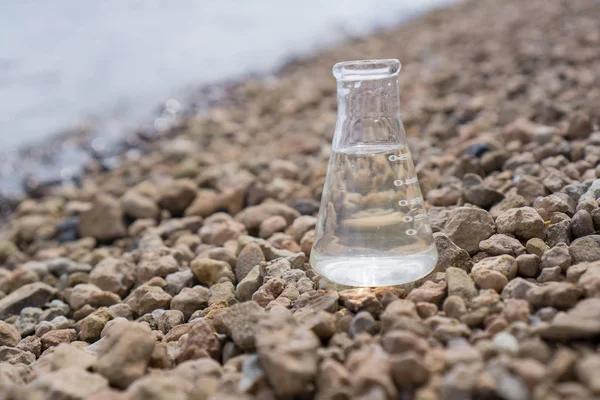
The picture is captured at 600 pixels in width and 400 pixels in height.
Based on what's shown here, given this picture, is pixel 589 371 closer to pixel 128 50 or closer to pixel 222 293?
pixel 222 293

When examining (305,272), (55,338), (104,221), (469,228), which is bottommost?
(104,221)

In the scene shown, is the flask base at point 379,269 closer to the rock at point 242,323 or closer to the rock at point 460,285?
the rock at point 460,285

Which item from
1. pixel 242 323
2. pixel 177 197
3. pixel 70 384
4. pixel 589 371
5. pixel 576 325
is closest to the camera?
pixel 589 371

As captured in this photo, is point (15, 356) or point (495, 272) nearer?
point (495, 272)

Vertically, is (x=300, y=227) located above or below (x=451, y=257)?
below

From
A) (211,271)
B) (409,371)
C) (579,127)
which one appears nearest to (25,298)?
(211,271)

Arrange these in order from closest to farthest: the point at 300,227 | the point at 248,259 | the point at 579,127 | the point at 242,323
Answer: the point at 242,323
the point at 248,259
the point at 300,227
the point at 579,127
